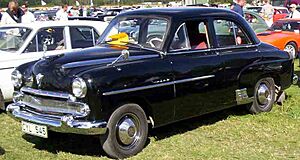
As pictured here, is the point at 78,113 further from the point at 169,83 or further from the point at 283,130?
the point at 283,130

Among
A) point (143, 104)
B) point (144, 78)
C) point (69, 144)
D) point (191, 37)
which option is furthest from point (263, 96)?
point (69, 144)

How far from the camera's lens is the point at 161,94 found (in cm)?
545

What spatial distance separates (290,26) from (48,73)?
402 inches

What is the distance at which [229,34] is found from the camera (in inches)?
263

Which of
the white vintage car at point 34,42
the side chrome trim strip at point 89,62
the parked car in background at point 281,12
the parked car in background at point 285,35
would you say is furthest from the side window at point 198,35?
the parked car in background at point 281,12

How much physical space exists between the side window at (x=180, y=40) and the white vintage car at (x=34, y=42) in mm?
2487

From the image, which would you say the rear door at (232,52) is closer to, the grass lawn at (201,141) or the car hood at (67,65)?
the grass lawn at (201,141)

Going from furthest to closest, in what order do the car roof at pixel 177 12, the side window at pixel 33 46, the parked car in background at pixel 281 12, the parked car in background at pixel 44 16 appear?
the parked car in background at pixel 281 12 → the parked car in background at pixel 44 16 → the side window at pixel 33 46 → the car roof at pixel 177 12

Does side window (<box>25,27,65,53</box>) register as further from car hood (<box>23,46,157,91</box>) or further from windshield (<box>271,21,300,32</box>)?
windshield (<box>271,21,300,32</box>)

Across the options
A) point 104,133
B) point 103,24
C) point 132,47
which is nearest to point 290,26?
point 103,24

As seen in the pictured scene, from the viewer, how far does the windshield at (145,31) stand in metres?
5.84

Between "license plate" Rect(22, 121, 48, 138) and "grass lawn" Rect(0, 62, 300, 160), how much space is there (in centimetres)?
32

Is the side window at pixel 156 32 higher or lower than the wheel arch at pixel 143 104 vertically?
higher

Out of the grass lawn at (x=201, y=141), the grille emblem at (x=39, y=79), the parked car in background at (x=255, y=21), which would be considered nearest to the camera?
the grille emblem at (x=39, y=79)
